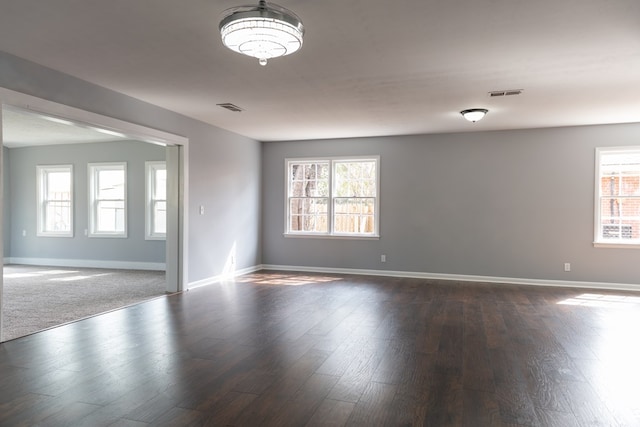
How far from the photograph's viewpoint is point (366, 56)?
379 centimetres

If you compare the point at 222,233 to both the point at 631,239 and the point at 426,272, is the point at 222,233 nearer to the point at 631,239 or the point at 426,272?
the point at 426,272

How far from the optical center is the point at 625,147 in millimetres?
6629

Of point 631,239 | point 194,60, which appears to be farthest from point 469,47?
point 631,239

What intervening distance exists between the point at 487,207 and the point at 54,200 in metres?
8.86

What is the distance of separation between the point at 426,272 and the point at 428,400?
514cm

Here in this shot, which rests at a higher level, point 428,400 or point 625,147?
point 625,147

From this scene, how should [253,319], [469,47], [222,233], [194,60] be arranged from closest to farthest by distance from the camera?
[469,47]
[194,60]
[253,319]
[222,233]

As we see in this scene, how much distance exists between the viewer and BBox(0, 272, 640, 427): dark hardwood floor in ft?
8.11

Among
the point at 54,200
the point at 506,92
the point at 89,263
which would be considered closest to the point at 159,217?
the point at 89,263

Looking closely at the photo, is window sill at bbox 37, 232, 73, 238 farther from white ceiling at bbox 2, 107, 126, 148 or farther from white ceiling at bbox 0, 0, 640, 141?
white ceiling at bbox 0, 0, 640, 141

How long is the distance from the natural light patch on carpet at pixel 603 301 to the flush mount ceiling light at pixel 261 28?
487 centimetres

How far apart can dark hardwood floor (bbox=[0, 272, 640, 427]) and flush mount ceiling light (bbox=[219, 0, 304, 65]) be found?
Answer: 227 centimetres

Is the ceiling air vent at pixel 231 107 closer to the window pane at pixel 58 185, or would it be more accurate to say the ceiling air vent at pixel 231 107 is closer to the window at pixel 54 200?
the window at pixel 54 200

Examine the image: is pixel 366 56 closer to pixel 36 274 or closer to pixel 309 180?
pixel 309 180
